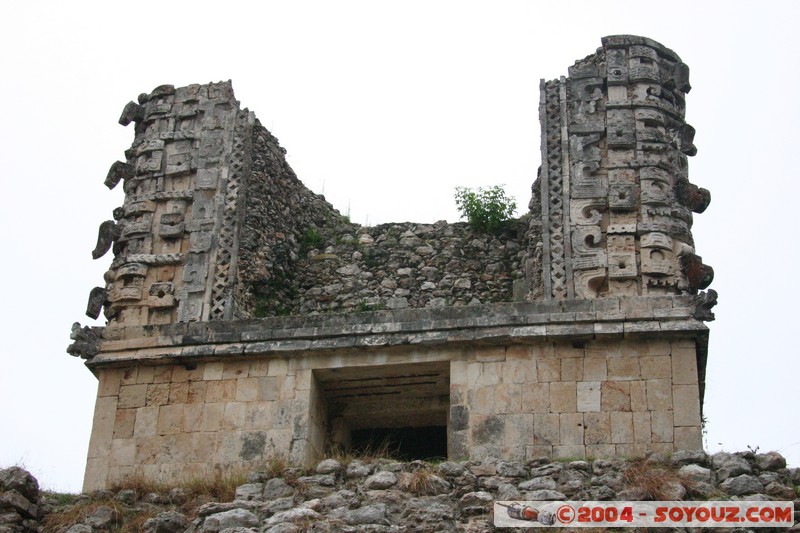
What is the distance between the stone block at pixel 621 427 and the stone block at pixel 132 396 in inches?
193

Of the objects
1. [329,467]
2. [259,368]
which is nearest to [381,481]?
[329,467]

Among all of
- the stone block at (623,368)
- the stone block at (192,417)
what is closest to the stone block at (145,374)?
the stone block at (192,417)

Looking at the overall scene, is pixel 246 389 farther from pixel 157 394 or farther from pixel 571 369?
pixel 571 369

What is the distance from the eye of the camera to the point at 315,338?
14586 millimetres

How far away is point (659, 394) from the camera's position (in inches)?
536

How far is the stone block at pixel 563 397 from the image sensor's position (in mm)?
13695

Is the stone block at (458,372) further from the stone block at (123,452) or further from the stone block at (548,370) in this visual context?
the stone block at (123,452)

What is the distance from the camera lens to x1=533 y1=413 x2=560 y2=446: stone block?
44.4 ft

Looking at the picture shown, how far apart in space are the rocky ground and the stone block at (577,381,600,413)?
62.9 inches

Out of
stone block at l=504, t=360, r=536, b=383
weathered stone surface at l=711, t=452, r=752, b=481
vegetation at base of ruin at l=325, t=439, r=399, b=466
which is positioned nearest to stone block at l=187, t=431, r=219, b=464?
vegetation at base of ruin at l=325, t=439, r=399, b=466

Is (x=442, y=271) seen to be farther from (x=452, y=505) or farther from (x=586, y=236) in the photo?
(x=452, y=505)

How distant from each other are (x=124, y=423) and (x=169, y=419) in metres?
0.51

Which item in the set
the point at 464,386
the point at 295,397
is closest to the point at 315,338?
the point at 295,397

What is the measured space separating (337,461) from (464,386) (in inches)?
88.9
